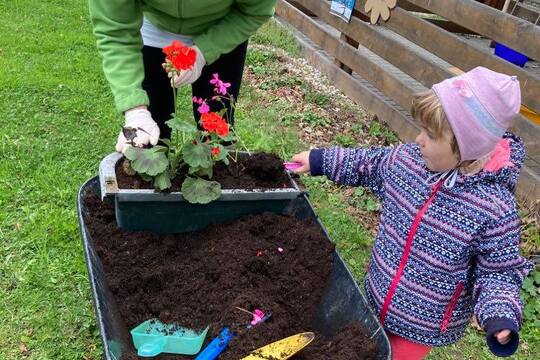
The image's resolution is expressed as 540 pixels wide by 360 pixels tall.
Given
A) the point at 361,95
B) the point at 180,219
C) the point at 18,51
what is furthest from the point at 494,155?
the point at 18,51

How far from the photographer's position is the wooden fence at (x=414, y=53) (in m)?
3.27

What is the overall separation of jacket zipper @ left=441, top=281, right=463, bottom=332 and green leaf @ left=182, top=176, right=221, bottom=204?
777mm

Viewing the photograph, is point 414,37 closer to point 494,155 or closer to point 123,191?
point 494,155

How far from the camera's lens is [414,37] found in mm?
4266

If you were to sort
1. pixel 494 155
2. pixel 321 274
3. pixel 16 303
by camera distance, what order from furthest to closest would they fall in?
pixel 16 303 < pixel 321 274 < pixel 494 155

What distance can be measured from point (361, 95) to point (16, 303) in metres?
3.31

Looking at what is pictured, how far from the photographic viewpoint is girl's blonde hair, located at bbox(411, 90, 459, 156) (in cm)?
149

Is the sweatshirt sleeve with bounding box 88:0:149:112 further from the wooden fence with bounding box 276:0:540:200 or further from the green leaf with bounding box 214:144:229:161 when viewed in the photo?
the wooden fence with bounding box 276:0:540:200

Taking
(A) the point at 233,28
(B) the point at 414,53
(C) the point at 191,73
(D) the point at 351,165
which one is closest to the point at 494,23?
(B) the point at 414,53

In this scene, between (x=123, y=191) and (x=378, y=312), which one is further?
(x=378, y=312)

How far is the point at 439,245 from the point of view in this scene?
161 centimetres

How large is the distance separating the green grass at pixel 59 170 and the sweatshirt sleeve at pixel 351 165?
1.08 m

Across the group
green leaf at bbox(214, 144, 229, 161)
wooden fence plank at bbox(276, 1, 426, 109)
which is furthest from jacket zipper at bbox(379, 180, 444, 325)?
wooden fence plank at bbox(276, 1, 426, 109)

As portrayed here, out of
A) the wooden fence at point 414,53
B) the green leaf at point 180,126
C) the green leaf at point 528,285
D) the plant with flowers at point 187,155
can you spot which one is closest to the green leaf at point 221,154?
the plant with flowers at point 187,155
